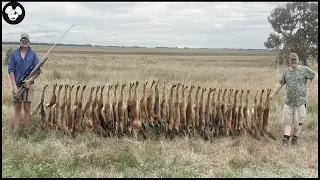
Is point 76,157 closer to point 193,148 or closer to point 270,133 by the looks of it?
point 193,148

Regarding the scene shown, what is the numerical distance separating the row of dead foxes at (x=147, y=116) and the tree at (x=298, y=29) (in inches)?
936

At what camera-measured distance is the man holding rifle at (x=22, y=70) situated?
6910 mm

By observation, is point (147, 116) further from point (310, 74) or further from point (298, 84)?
point (310, 74)

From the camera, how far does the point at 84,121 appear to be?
6.91 meters

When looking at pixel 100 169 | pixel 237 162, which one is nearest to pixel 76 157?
pixel 100 169

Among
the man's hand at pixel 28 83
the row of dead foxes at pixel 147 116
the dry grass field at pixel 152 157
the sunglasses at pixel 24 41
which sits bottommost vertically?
the dry grass field at pixel 152 157

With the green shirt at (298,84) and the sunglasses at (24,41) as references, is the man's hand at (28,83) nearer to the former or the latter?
the sunglasses at (24,41)

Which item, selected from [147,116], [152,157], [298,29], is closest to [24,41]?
[147,116]

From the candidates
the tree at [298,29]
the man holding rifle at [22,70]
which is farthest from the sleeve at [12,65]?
the tree at [298,29]

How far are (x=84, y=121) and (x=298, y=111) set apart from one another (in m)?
4.25

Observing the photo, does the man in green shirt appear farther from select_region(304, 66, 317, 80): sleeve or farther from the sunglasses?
the sunglasses

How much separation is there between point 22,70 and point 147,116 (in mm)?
2659

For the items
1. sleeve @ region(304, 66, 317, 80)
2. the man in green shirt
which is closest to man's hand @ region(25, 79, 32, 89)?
the man in green shirt

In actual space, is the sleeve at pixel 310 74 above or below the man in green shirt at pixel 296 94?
above
